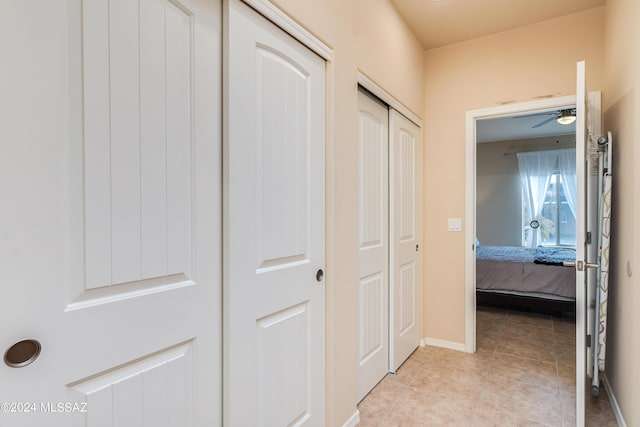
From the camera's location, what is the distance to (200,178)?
→ 110 centimetres

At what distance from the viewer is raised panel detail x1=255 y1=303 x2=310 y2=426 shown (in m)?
1.33

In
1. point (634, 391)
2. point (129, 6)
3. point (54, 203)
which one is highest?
point (129, 6)

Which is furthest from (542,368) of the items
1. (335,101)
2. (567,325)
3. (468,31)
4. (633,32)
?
(468,31)

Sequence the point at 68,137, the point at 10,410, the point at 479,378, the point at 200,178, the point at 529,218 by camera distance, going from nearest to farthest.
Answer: the point at 10,410
the point at 68,137
the point at 200,178
the point at 479,378
the point at 529,218

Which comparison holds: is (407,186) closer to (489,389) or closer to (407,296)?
(407,296)

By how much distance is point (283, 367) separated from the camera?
56.4 inches

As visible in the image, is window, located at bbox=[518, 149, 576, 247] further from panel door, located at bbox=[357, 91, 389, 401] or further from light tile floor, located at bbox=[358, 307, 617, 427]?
panel door, located at bbox=[357, 91, 389, 401]

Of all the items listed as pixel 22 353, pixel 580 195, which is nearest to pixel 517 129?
pixel 580 195

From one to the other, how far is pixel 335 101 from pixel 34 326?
4.90 feet

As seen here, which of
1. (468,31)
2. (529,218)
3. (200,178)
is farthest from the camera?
(529,218)

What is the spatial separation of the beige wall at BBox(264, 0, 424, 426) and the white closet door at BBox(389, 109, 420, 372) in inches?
26.6

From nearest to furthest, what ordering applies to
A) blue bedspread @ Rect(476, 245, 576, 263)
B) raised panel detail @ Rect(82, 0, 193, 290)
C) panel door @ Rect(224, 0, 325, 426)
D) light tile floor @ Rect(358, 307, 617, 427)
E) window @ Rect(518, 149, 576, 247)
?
raised panel detail @ Rect(82, 0, 193, 290) < panel door @ Rect(224, 0, 325, 426) < light tile floor @ Rect(358, 307, 617, 427) < blue bedspread @ Rect(476, 245, 576, 263) < window @ Rect(518, 149, 576, 247)

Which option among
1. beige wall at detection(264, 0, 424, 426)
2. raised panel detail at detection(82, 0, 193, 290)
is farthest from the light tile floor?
raised panel detail at detection(82, 0, 193, 290)

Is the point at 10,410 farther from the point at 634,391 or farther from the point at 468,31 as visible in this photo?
the point at 468,31
